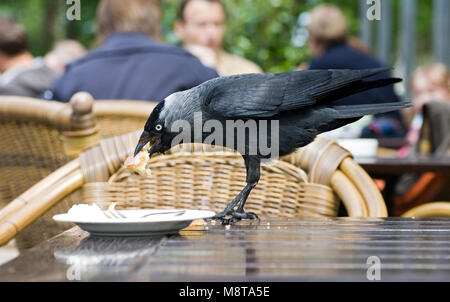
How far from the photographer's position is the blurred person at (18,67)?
15.8 ft

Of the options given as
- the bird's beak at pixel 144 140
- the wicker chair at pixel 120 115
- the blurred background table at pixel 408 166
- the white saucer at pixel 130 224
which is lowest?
the blurred background table at pixel 408 166

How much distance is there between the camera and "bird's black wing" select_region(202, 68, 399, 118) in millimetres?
1529

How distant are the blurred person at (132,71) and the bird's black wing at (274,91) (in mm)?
1693

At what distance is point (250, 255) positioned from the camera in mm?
1145

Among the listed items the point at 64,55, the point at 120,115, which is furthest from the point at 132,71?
the point at 64,55

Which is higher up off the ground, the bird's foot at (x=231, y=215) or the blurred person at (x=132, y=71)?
the blurred person at (x=132, y=71)

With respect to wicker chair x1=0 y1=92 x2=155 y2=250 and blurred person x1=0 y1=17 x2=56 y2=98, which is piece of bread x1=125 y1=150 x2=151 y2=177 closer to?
wicker chair x1=0 y1=92 x2=155 y2=250

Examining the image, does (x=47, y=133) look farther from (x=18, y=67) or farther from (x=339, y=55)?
(x=339, y=55)

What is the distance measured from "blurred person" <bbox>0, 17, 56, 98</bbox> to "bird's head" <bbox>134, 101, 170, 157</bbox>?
117 inches

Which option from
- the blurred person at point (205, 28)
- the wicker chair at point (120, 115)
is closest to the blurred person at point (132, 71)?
the wicker chair at point (120, 115)

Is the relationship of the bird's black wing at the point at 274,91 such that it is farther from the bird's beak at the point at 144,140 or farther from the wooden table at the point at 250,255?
the wooden table at the point at 250,255

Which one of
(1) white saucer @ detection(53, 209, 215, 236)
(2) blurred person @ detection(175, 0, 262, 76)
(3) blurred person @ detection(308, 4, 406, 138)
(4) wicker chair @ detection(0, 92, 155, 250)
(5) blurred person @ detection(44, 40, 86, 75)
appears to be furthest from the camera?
(5) blurred person @ detection(44, 40, 86, 75)

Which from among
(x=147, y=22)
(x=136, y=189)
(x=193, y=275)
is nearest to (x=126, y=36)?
(x=147, y=22)

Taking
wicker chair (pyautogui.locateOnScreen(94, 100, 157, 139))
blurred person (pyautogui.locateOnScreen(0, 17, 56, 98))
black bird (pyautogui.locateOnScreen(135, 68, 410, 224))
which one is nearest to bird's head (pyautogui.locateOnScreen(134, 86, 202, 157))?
black bird (pyautogui.locateOnScreen(135, 68, 410, 224))
